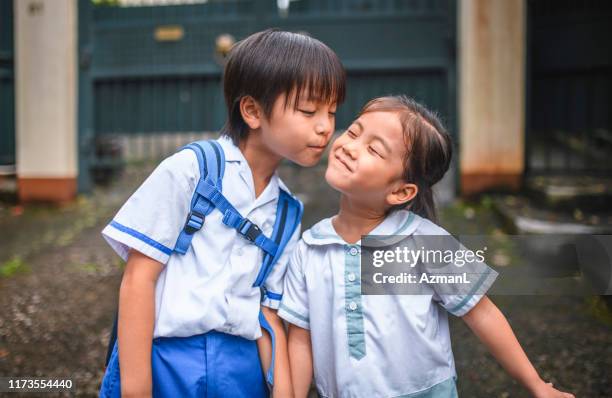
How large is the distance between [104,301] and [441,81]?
11.3ft

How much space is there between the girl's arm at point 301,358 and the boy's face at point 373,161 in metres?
0.38

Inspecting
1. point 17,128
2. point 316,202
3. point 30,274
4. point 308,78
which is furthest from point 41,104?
point 308,78

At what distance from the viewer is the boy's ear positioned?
1.58 metres

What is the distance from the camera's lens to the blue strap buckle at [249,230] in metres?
1.52

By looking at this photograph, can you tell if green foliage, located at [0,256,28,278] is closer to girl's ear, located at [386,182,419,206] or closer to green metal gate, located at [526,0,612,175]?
girl's ear, located at [386,182,419,206]

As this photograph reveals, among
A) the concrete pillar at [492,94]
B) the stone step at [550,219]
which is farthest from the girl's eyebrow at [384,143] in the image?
the concrete pillar at [492,94]

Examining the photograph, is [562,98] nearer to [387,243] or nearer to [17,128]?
[387,243]

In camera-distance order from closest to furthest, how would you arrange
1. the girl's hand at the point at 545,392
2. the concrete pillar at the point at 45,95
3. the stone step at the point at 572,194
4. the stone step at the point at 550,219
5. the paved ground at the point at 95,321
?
the girl's hand at the point at 545,392 < the paved ground at the point at 95,321 < the stone step at the point at 550,219 < the stone step at the point at 572,194 < the concrete pillar at the point at 45,95

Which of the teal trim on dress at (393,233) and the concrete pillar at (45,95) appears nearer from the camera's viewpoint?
the teal trim on dress at (393,233)

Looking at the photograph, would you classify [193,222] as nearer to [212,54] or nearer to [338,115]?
[338,115]

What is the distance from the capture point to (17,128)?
5.23 meters

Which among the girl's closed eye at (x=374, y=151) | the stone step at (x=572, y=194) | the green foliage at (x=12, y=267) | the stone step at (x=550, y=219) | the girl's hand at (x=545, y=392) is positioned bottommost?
the green foliage at (x=12, y=267)

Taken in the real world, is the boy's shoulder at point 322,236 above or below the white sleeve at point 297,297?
above

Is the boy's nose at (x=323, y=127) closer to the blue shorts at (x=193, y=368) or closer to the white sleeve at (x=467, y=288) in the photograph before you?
the white sleeve at (x=467, y=288)
